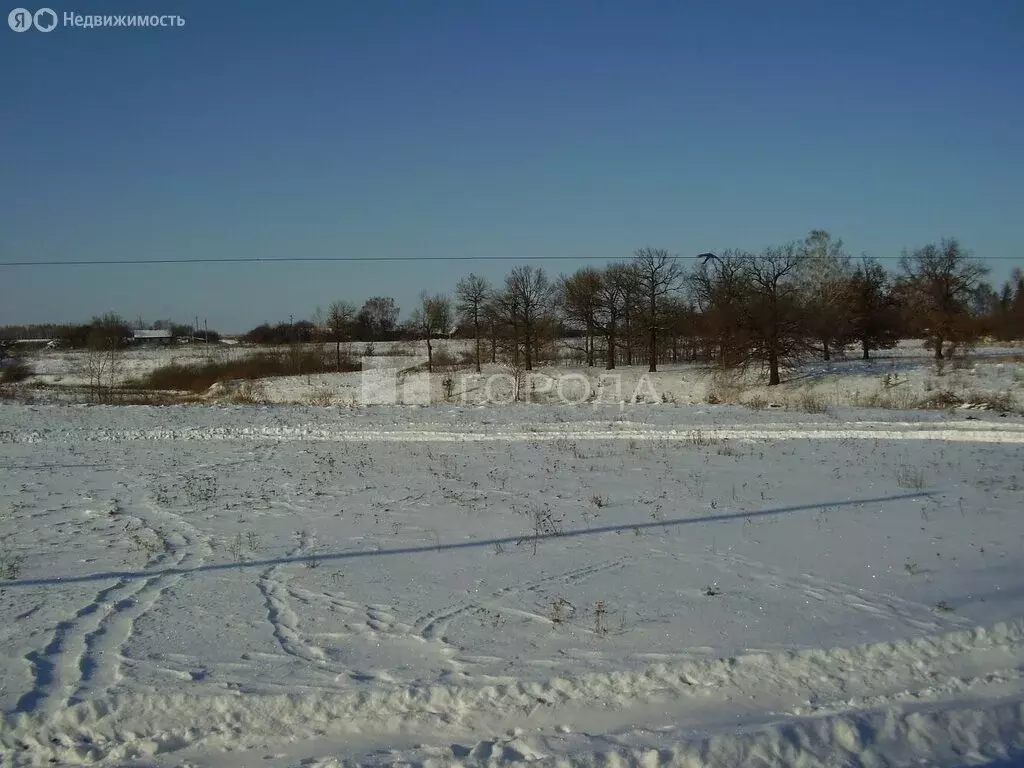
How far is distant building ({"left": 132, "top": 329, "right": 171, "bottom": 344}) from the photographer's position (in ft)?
346

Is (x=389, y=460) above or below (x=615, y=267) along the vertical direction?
below

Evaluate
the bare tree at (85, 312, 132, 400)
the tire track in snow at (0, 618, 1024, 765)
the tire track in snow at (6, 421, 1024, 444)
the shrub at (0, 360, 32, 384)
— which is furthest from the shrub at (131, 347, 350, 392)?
the tire track in snow at (0, 618, 1024, 765)

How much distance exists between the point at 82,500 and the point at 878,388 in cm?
3585

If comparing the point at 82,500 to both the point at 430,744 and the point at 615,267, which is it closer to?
the point at 430,744

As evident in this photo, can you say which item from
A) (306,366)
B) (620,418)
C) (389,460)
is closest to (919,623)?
(389,460)

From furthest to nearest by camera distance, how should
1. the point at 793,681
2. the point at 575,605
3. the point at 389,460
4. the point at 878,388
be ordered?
the point at 878,388 < the point at 389,460 < the point at 575,605 < the point at 793,681

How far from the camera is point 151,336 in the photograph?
379ft

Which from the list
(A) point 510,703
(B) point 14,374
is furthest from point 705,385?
(B) point 14,374

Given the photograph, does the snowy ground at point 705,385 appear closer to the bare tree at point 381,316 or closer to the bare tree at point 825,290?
the bare tree at point 825,290

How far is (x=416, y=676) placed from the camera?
608 cm

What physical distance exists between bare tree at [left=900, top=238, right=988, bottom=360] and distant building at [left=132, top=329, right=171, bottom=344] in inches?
3659

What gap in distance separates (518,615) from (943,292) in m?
52.8

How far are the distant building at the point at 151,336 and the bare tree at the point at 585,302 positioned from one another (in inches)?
2640

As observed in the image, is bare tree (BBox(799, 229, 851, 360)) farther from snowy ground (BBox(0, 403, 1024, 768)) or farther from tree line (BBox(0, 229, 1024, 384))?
snowy ground (BBox(0, 403, 1024, 768))
